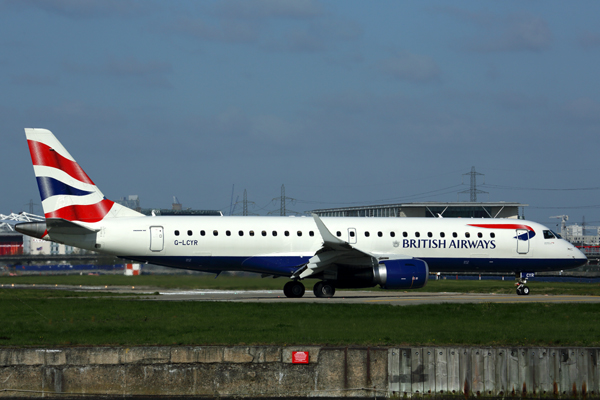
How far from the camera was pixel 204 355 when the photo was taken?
1210 centimetres

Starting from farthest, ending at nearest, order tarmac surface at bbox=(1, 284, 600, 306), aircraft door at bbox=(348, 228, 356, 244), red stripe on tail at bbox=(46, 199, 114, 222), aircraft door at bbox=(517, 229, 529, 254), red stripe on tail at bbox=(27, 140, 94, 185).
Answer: aircraft door at bbox=(517, 229, 529, 254), aircraft door at bbox=(348, 228, 356, 244), red stripe on tail at bbox=(46, 199, 114, 222), red stripe on tail at bbox=(27, 140, 94, 185), tarmac surface at bbox=(1, 284, 600, 306)

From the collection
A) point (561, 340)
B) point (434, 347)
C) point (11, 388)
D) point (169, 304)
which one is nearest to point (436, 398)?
point (434, 347)

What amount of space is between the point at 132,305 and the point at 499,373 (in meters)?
13.8

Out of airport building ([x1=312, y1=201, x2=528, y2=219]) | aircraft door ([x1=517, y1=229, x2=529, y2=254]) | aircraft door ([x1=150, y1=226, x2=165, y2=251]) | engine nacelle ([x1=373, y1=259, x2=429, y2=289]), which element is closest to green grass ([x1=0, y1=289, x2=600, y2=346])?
engine nacelle ([x1=373, y1=259, x2=429, y2=289])

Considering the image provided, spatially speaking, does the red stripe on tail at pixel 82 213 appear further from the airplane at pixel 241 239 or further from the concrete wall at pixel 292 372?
the concrete wall at pixel 292 372

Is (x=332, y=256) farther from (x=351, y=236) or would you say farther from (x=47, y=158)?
(x=47, y=158)

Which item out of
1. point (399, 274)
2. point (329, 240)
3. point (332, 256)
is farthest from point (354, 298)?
point (329, 240)

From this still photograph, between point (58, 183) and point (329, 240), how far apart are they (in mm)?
12277

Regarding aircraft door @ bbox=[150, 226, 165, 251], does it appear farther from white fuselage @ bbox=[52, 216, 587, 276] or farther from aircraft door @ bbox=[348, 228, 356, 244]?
aircraft door @ bbox=[348, 228, 356, 244]

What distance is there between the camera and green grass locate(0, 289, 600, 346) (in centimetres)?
1375

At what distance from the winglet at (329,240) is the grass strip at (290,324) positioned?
4.76 m

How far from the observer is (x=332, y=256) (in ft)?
91.7

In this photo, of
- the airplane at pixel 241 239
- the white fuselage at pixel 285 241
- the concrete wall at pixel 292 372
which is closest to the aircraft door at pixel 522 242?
the white fuselage at pixel 285 241

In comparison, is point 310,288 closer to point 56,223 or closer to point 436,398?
point 56,223
